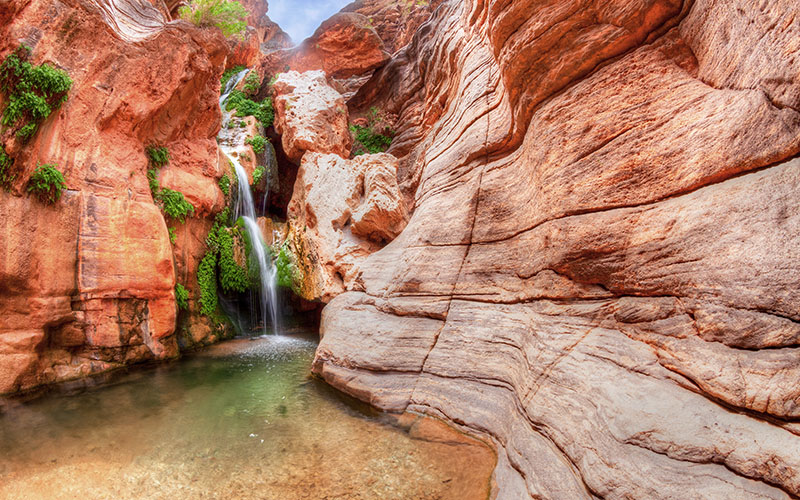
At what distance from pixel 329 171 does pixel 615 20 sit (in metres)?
8.13

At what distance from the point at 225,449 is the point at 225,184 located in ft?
28.7

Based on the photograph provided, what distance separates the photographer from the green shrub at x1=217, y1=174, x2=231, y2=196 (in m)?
10.4

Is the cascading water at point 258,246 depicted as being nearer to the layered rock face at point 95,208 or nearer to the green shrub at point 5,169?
the layered rock face at point 95,208

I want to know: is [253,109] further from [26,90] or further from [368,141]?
[26,90]

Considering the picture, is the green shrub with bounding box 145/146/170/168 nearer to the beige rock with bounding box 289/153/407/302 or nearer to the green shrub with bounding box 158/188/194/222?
the green shrub with bounding box 158/188/194/222

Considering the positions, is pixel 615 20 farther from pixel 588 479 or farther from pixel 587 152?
pixel 588 479

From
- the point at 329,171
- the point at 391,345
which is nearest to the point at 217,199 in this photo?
the point at 329,171

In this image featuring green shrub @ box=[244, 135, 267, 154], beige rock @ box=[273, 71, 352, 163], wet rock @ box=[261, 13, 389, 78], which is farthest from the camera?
wet rock @ box=[261, 13, 389, 78]

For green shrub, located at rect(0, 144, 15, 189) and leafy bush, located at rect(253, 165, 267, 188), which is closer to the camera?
green shrub, located at rect(0, 144, 15, 189)

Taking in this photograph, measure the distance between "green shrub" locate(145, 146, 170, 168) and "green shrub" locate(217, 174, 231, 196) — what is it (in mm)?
1713

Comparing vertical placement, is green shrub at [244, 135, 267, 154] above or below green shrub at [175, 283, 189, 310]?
above

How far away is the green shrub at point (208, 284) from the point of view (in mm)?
9258

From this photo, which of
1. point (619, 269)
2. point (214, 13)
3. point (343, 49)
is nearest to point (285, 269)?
point (214, 13)

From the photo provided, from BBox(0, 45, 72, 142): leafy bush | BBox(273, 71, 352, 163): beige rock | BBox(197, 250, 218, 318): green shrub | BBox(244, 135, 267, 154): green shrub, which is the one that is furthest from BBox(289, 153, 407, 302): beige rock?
BBox(0, 45, 72, 142): leafy bush
